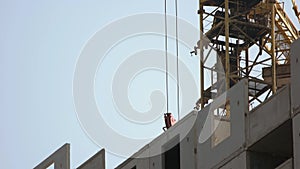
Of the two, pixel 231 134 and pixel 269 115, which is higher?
pixel 269 115

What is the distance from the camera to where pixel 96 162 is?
50.7m

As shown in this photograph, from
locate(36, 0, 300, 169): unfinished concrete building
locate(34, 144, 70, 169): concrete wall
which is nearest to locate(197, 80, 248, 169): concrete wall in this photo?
locate(36, 0, 300, 169): unfinished concrete building

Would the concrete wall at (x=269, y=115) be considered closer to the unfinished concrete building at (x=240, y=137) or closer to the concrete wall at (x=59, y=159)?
the unfinished concrete building at (x=240, y=137)

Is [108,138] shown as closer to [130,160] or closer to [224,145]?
[130,160]

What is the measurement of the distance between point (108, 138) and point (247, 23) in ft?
60.1

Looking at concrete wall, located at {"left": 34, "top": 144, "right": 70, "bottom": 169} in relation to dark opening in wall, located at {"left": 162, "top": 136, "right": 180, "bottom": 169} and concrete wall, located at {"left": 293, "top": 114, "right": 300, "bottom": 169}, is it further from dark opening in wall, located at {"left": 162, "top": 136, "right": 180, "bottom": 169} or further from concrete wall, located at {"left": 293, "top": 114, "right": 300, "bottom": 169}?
concrete wall, located at {"left": 293, "top": 114, "right": 300, "bottom": 169}

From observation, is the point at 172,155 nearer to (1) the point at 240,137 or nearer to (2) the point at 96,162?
(2) the point at 96,162

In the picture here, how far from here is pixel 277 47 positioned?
74.2 m

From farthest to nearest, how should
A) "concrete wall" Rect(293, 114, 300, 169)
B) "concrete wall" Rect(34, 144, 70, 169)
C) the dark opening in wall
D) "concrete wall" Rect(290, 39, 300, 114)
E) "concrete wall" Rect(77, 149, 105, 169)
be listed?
"concrete wall" Rect(34, 144, 70, 169) < "concrete wall" Rect(77, 149, 105, 169) < the dark opening in wall < "concrete wall" Rect(290, 39, 300, 114) < "concrete wall" Rect(293, 114, 300, 169)

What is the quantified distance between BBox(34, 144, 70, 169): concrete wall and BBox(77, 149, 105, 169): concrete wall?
736 mm

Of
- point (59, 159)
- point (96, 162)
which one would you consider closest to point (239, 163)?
point (96, 162)

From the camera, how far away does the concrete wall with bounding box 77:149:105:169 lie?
50.1 meters

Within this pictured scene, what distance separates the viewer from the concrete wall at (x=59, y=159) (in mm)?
52031

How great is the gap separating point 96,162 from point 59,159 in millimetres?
2835
